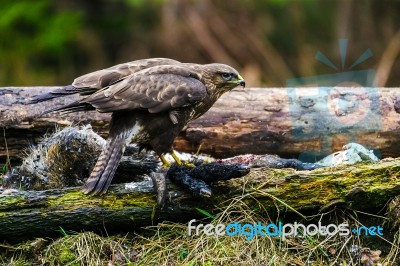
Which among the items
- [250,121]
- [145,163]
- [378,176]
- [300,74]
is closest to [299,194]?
[378,176]

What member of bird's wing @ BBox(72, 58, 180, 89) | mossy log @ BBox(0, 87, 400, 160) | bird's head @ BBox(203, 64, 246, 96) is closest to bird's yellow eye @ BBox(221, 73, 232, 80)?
bird's head @ BBox(203, 64, 246, 96)

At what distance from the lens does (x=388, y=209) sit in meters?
5.06

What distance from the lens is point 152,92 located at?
212 inches

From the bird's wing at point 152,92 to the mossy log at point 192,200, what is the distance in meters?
0.54

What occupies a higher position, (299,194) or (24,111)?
(24,111)

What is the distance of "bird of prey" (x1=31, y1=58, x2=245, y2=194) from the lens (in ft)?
17.4

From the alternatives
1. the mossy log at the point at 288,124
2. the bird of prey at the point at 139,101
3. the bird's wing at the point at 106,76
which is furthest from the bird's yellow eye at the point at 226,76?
the mossy log at the point at 288,124

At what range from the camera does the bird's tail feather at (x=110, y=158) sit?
508 centimetres

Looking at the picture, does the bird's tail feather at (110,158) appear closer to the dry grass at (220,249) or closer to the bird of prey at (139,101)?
the bird of prey at (139,101)

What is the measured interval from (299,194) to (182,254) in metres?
0.83

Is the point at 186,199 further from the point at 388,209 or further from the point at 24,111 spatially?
the point at 24,111

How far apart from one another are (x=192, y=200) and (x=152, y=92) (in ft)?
2.65

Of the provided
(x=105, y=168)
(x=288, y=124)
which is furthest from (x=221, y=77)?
(x=105, y=168)

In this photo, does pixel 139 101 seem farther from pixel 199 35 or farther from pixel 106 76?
pixel 199 35
